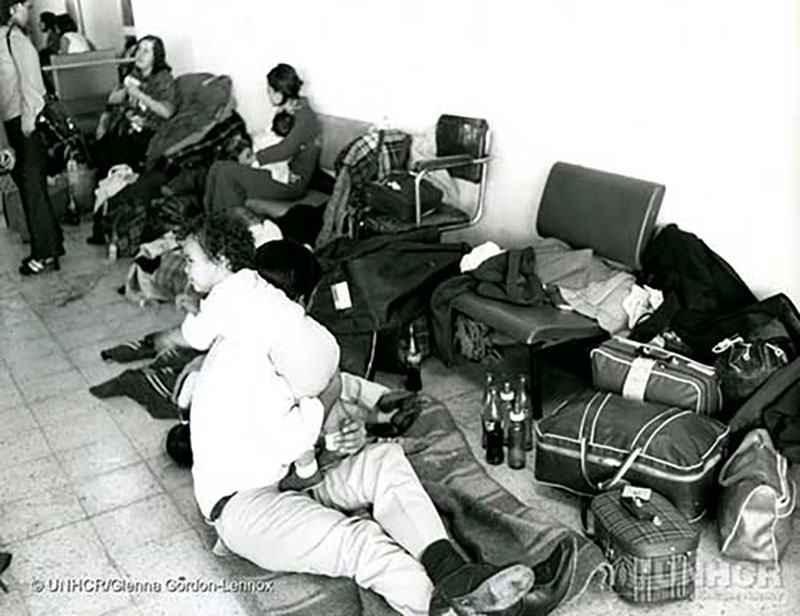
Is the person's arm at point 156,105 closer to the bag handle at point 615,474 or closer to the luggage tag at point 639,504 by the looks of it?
the bag handle at point 615,474

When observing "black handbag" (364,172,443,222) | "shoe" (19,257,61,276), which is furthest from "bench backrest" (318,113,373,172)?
"shoe" (19,257,61,276)

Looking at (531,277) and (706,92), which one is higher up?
(706,92)

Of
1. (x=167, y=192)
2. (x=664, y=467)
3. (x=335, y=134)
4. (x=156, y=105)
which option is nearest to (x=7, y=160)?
(x=167, y=192)

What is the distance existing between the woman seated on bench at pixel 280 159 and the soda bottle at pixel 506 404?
6.64 feet

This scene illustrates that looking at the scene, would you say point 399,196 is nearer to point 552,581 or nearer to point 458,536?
point 458,536

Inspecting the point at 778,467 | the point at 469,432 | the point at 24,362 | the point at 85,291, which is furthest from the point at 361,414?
the point at 85,291

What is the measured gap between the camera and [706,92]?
9.73 ft

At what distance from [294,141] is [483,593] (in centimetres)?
318

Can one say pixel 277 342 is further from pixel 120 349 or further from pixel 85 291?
pixel 85 291

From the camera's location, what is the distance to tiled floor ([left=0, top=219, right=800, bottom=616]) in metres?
2.25

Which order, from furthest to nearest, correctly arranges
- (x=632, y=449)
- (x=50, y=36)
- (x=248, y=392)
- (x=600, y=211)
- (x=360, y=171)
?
(x=50, y=36) → (x=360, y=171) → (x=600, y=211) → (x=632, y=449) → (x=248, y=392)

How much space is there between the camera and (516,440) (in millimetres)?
2820

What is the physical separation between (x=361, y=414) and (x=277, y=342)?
56 cm

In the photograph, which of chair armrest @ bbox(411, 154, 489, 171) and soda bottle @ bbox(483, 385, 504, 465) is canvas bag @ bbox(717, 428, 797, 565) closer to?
soda bottle @ bbox(483, 385, 504, 465)
